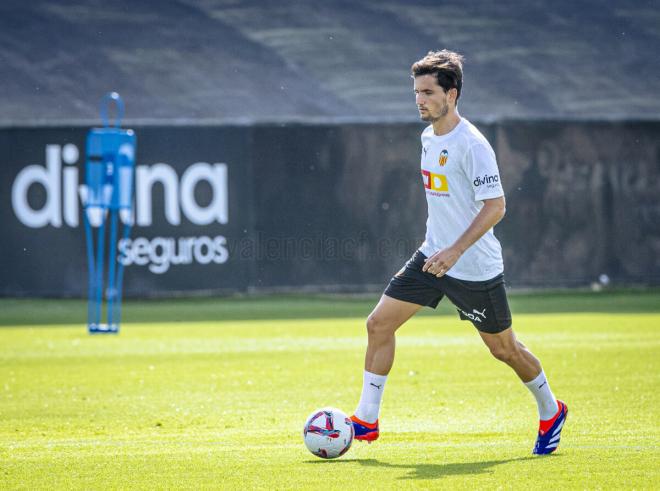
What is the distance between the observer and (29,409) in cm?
999

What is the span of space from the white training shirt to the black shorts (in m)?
0.06

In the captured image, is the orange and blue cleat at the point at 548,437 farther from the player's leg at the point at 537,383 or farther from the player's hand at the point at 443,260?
the player's hand at the point at 443,260

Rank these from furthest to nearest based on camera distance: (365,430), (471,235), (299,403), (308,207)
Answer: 1. (308,207)
2. (299,403)
3. (365,430)
4. (471,235)

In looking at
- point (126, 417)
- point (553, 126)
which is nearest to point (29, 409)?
point (126, 417)

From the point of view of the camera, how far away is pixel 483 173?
7.34 meters

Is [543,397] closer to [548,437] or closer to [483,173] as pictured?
[548,437]

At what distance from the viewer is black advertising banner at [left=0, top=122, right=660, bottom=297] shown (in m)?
21.3

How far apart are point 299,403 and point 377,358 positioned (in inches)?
94.8

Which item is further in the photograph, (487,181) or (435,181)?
(435,181)

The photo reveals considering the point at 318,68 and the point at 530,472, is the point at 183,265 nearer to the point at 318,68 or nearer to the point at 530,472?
the point at 318,68

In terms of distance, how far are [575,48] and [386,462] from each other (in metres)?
24.1

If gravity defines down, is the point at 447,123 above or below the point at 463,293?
above

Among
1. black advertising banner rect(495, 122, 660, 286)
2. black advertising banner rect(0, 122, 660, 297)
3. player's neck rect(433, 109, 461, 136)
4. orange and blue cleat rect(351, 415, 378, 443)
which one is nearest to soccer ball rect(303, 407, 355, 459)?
orange and blue cleat rect(351, 415, 378, 443)

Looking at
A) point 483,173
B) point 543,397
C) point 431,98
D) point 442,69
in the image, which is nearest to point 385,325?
point 543,397
